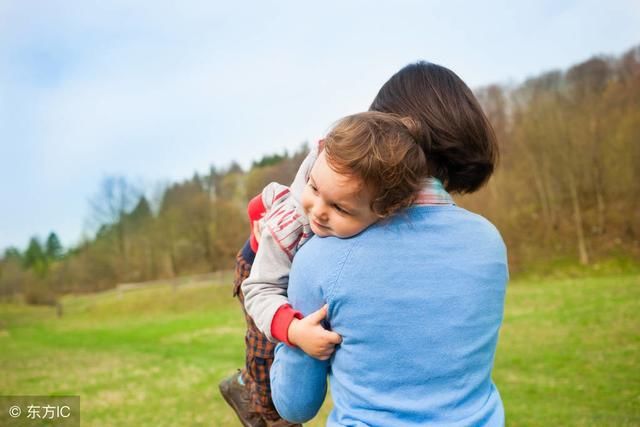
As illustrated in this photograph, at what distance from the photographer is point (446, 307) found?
1412 millimetres

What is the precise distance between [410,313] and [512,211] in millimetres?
32870

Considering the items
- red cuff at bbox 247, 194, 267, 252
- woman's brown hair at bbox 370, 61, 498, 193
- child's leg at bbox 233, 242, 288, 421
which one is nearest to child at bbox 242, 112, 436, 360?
woman's brown hair at bbox 370, 61, 498, 193

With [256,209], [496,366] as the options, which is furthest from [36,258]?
[256,209]

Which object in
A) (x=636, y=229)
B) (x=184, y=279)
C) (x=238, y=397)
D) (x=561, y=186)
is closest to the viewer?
(x=238, y=397)

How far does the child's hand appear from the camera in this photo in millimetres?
1437

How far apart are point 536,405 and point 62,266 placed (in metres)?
27.4

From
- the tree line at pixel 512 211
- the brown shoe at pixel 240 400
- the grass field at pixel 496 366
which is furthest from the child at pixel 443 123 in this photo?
the tree line at pixel 512 211

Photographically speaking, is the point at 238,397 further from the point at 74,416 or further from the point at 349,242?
the point at 74,416

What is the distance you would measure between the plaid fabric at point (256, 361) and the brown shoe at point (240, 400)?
1.8 inches

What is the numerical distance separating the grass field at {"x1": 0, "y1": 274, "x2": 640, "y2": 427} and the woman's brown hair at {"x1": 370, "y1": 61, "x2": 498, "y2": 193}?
15.5 ft

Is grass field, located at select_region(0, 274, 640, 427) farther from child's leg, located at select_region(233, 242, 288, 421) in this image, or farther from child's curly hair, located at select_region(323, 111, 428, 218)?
child's curly hair, located at select_region(323, 111, 428, 218)

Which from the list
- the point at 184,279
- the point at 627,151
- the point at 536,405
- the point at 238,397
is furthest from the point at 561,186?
the point at 238,397

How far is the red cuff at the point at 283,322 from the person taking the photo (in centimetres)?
153

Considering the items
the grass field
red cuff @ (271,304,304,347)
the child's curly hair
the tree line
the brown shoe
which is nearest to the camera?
the child's curly hair
